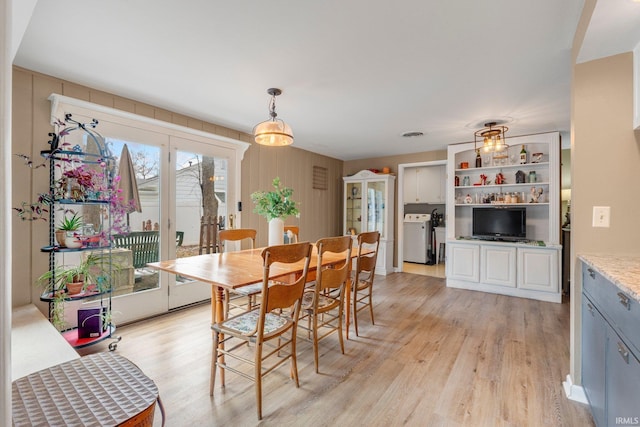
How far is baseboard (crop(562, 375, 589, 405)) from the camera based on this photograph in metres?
1.83

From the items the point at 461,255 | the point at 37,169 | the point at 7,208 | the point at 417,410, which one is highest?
the point at 37,169

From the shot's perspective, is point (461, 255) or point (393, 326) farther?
point (461, 255)

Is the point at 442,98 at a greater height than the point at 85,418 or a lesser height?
greater

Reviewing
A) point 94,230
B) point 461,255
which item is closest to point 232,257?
point 94,230

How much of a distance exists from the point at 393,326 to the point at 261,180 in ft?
8.93

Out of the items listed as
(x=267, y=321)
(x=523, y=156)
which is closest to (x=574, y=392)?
(x=267, y=321)

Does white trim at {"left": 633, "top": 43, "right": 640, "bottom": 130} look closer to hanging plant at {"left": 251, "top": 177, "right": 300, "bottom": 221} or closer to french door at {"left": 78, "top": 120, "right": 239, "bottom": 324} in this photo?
hanging plant at {"left": 251, "top": 177, "right": 300, "bottom": 221}

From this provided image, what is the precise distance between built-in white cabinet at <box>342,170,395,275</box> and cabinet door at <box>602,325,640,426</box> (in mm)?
4041

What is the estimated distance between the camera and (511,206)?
4441 millimetres

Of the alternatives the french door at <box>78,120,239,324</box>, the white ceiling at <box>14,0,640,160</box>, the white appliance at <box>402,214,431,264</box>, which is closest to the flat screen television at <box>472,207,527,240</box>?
the white ceiling at <box>14,0,640,160</box>

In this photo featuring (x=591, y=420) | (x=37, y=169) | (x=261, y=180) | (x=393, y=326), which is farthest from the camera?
(x=261, y=180)

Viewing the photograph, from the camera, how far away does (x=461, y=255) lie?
4.53m

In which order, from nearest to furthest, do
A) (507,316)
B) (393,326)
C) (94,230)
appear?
(94,230), (393,326), (507,316)

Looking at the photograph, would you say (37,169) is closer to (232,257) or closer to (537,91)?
(232,257)
